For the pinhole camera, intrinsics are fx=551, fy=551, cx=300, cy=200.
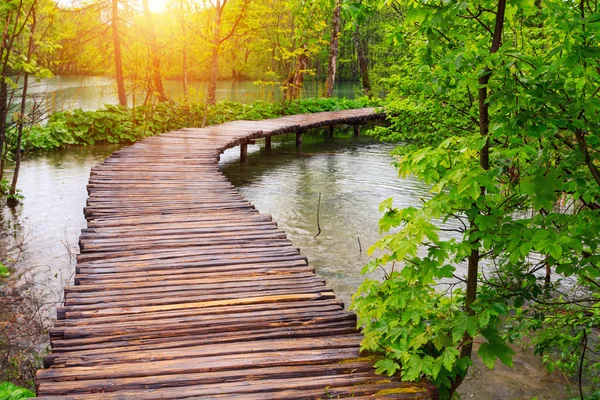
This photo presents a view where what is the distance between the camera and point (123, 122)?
677 inches

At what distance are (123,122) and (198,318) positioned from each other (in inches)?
562

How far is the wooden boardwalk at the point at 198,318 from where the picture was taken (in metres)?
3.27


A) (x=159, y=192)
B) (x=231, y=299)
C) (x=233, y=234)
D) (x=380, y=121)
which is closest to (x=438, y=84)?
(x=231, y=299)

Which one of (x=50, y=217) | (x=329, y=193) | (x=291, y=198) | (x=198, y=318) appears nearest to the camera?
(x=198, y=318)

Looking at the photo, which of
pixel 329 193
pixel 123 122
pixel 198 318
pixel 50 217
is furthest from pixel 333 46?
pixel 198 318

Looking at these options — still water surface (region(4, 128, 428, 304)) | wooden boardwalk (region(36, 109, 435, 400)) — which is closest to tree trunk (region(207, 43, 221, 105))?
still water surface (region(4, 128, 428, 304))

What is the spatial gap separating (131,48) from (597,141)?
19.2 metres

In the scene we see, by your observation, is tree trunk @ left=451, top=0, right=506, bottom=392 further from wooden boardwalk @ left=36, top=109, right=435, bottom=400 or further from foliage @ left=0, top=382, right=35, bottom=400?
foliage @ left=0, top=382, right=35, bottom=400

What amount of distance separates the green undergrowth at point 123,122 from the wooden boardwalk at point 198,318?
9.56 metres

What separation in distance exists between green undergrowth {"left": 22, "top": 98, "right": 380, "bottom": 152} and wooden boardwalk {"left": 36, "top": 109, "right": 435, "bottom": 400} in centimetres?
956

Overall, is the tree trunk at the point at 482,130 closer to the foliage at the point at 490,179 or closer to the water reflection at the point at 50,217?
the foliage at the point at 490,179

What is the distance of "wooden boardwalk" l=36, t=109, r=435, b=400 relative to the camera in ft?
10.7

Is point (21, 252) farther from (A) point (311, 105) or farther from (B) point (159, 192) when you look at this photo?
(A) point (311, 105)

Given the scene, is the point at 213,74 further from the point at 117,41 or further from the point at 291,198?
the point at 291,198
